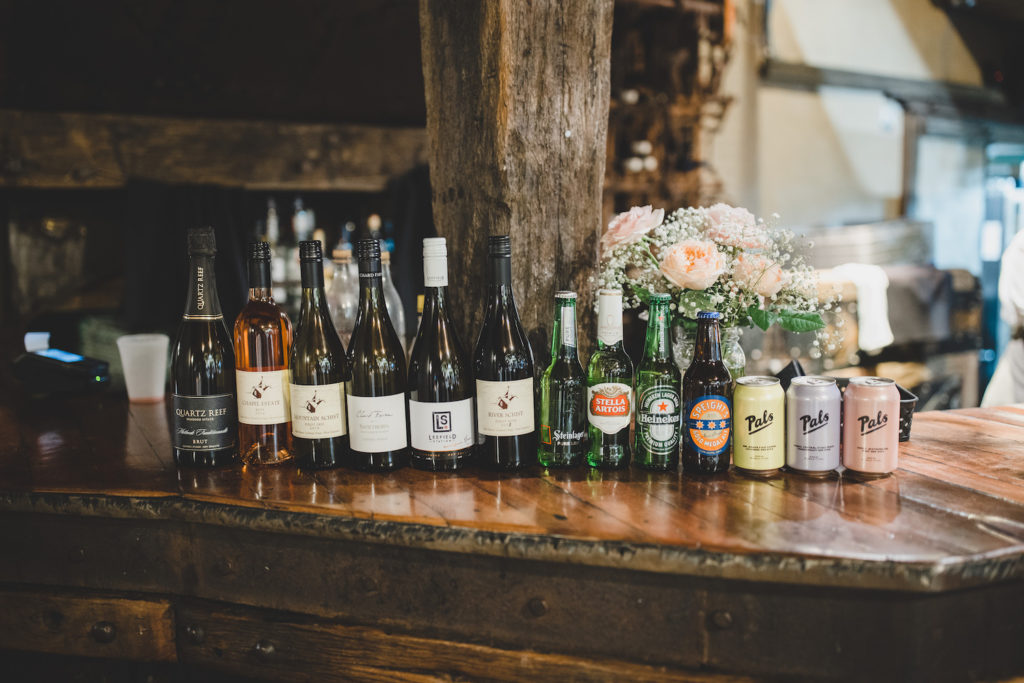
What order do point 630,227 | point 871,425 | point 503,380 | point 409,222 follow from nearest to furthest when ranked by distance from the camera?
point 871,425, point 503,380, point 630,227, point 409,222

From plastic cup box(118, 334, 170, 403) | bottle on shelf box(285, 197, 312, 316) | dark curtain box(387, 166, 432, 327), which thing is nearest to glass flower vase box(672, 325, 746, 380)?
plastic cup box(118, 334, 170, 403)

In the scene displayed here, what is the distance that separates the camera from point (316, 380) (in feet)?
4.46

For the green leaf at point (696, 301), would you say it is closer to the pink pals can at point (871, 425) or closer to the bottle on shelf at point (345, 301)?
the pink pals can at point (871, 425)

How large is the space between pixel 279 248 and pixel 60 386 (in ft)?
4.67

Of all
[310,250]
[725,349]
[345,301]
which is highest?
[310,250]

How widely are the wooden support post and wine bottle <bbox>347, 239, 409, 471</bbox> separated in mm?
198

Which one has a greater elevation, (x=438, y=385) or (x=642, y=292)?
(x=642, y=292)

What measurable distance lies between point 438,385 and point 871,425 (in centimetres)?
74

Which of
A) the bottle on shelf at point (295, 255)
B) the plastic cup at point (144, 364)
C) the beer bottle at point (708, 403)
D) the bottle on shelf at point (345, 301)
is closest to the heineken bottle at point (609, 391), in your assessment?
the beer bottle at point (708, 403)

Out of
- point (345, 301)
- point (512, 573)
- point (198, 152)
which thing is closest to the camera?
point (512, 573)

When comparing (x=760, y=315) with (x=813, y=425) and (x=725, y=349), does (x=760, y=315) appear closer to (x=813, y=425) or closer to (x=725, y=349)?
(x=725, y=349)

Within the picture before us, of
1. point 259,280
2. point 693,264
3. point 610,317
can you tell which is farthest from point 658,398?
point 259,280

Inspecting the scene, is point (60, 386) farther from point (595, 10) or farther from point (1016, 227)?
point (1016, 227)

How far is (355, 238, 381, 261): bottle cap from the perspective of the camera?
49.8 inches
